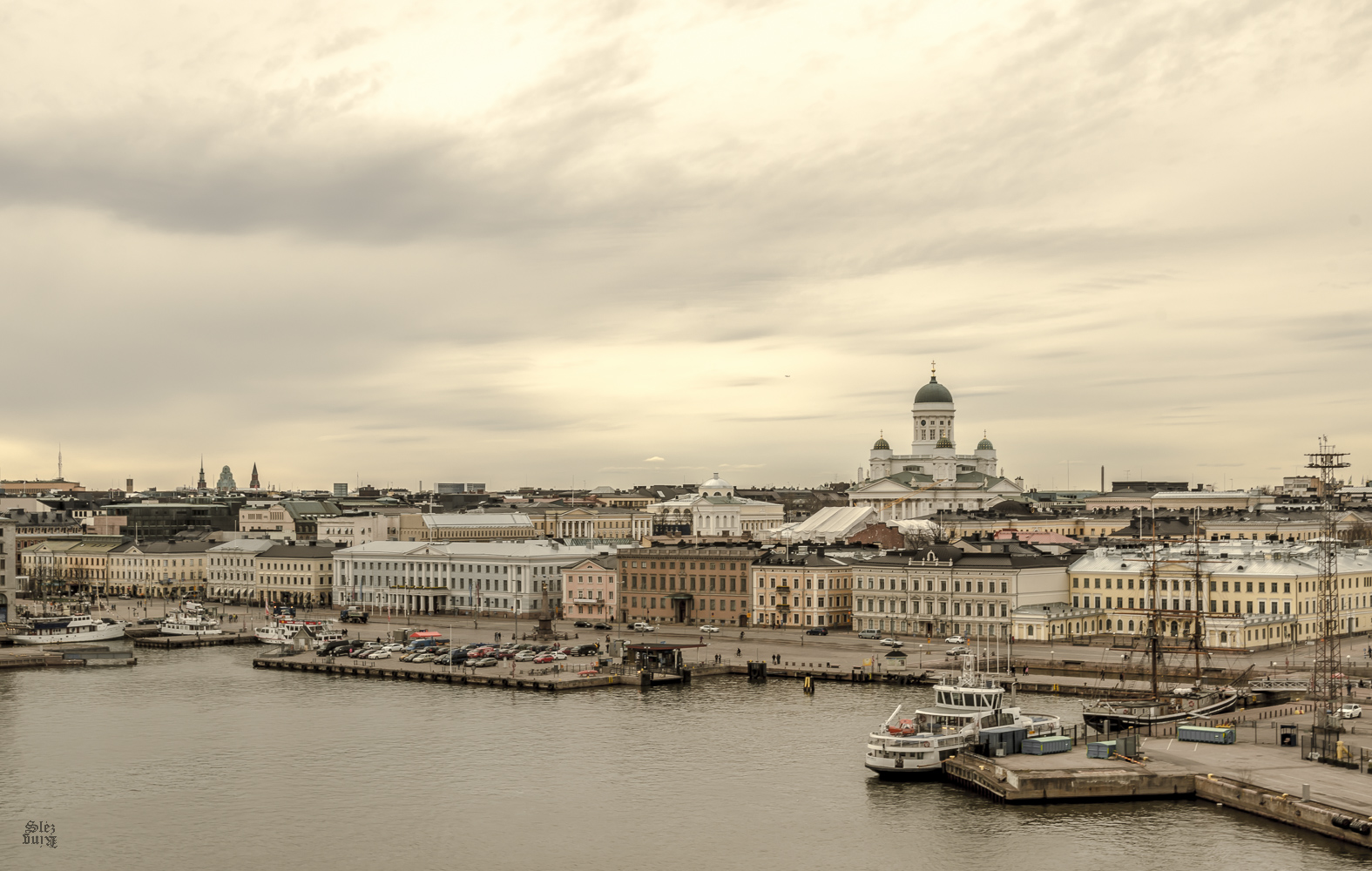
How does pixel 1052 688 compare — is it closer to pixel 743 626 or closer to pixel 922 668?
pixel 922 668

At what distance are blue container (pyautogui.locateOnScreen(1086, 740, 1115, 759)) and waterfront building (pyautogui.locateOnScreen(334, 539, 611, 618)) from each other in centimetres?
5669

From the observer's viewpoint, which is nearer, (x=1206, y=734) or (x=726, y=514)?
(x=1206, y=734)

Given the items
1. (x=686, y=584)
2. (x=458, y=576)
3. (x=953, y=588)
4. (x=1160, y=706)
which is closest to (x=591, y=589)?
(x=686, y=584)

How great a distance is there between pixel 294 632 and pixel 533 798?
150 ft

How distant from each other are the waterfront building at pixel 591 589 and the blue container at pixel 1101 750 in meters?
53.6

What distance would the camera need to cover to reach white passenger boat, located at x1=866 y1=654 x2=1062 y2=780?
45812mm

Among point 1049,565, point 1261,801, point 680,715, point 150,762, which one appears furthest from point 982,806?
point 1049,565

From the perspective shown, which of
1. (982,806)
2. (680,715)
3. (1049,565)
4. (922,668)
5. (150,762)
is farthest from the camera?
(1049,565)

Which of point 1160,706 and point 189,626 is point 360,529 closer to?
point 189,626

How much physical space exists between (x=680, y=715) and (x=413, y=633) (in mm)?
30925

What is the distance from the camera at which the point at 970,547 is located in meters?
90.6

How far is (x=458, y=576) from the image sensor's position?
104 m

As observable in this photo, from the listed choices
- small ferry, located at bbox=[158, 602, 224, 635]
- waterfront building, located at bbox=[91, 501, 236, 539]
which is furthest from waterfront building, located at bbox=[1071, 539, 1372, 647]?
waterfront building, located at bbox=[91, 501, 236, 539]

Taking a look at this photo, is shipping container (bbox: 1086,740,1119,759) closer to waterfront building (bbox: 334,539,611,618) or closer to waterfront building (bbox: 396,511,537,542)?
waterfront building (bbox: 334,539,611,618)
